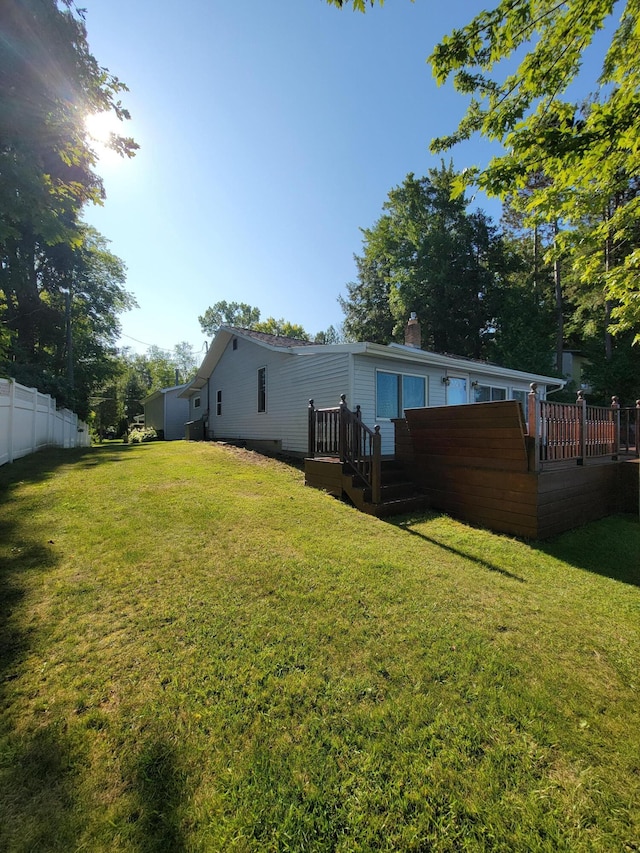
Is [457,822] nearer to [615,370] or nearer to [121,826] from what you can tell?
[121,826]

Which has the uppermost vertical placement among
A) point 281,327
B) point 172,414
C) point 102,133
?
point 281,327

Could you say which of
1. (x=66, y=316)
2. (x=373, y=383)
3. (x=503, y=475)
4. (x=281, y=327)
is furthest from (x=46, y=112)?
(x=281, y=327)

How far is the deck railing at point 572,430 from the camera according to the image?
18.0ft

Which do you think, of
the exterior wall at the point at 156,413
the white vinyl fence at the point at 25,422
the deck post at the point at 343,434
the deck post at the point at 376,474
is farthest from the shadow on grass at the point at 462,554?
the exterior wall at the point at 156,413

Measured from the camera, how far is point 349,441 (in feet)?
22.3

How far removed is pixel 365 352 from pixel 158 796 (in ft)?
25.5

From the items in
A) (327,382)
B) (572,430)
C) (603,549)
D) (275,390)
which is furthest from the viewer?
(275,390)

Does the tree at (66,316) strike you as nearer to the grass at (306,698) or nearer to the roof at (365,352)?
the roof at (365,352)

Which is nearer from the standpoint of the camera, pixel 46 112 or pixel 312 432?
pixel 46 112

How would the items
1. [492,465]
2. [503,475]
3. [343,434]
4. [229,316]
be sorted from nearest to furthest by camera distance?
[503,475] → [492,465] → [343,434] → [229,316]

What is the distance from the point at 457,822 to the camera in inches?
59.9

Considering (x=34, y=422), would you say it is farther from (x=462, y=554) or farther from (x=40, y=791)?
(x=462, y=554)

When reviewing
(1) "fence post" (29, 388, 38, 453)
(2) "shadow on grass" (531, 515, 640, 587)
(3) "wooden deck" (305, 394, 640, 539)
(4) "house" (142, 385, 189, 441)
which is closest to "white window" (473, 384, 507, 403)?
(3) "wooden deck" (305, 394, 640, 539)

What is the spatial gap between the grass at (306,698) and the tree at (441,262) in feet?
76.5
